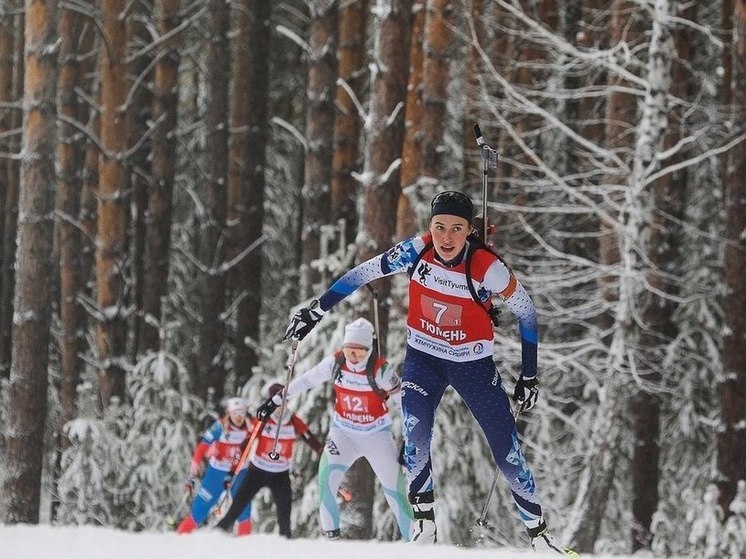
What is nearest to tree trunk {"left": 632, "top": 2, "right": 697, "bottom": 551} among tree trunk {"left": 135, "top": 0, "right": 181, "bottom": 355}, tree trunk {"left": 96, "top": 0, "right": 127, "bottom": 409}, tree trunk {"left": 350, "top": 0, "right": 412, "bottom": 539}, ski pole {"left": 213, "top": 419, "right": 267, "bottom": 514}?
tree trunk {"left": 350, "top": 0, "right": 412, "bottom": 539}

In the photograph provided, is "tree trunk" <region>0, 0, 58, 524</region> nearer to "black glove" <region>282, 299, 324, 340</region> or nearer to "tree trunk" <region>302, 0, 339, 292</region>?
"tree trunk" <region>302, 0, 339, 292</region>

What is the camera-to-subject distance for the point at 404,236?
11.6m

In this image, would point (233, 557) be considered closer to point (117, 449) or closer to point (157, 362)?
point (117, 449)

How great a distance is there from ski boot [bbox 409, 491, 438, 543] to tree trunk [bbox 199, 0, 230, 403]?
10.5m

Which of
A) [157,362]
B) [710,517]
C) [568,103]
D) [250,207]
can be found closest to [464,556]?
[710,517]

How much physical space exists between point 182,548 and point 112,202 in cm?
1003

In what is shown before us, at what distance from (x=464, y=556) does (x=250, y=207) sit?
14.6 metres

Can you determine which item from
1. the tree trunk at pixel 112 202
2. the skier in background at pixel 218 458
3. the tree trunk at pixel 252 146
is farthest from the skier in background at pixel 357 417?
the tree trunk at pixel 252 146

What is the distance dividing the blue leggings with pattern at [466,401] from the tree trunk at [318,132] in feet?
25.0

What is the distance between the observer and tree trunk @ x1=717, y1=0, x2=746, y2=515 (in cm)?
1208

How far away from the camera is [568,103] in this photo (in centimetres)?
1989

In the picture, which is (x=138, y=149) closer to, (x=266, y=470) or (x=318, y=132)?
(x=318, y=132)

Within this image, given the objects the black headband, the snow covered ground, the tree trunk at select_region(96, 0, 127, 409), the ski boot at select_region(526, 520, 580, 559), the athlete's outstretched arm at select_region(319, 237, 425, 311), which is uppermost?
the tree trunk at select_region(96, 0, 127, 409)

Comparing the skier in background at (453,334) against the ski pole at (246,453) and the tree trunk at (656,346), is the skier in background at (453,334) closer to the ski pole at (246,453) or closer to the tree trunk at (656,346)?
the ski pole at (246,453)
